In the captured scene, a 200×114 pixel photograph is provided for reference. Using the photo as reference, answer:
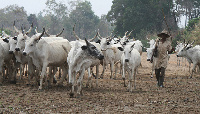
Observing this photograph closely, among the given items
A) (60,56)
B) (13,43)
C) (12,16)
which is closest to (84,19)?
(12,16)

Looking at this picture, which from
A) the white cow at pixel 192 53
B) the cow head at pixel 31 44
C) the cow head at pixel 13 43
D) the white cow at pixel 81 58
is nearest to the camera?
the white cow at pixel 81 58

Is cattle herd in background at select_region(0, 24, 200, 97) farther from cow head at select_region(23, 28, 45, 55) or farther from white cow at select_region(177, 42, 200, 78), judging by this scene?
white cow at select_region(177, 42, 200, 78)

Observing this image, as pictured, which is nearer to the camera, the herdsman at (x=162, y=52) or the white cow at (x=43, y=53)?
the white cow at (x=43, y=53)

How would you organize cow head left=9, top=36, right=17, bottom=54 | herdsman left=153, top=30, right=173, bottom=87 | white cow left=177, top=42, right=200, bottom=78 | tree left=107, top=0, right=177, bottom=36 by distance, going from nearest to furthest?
cow head left=9, top=36, right=17, bottom=54, herdsman left=153, top=30, right=173, bottom=87, white cow left=177, top=42, right=200, bottom=78, tree left=107, top=0, right=177, bottom=36

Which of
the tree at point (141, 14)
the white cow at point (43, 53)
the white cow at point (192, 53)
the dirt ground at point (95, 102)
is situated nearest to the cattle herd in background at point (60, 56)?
the white cow at point (43, 53)

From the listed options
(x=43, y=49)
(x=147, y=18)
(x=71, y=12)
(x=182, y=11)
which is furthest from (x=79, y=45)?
(x=71, y=12)

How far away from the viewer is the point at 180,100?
27.4ft

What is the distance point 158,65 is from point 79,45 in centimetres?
387

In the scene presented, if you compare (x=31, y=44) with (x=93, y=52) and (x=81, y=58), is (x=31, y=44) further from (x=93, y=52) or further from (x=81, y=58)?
(x=93, y=52)

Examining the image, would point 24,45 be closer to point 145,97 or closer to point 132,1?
point 145,97

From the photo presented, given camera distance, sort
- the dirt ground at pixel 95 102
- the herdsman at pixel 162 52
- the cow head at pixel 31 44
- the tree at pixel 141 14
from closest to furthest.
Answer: the dirt ground at pixel 95 102
the cow head at pixel 31 44
the herdsman at pixel 162 52
the tree at pixel 141 14

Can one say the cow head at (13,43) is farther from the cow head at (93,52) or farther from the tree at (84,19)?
the tree at (84,19)

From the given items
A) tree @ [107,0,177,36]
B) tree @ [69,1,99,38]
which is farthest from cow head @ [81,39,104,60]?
tree @ [69,1,99,38]

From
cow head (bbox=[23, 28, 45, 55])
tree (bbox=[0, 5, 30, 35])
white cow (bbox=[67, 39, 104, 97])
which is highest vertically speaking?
tree (bbox=[0, 5, 30, 35])
